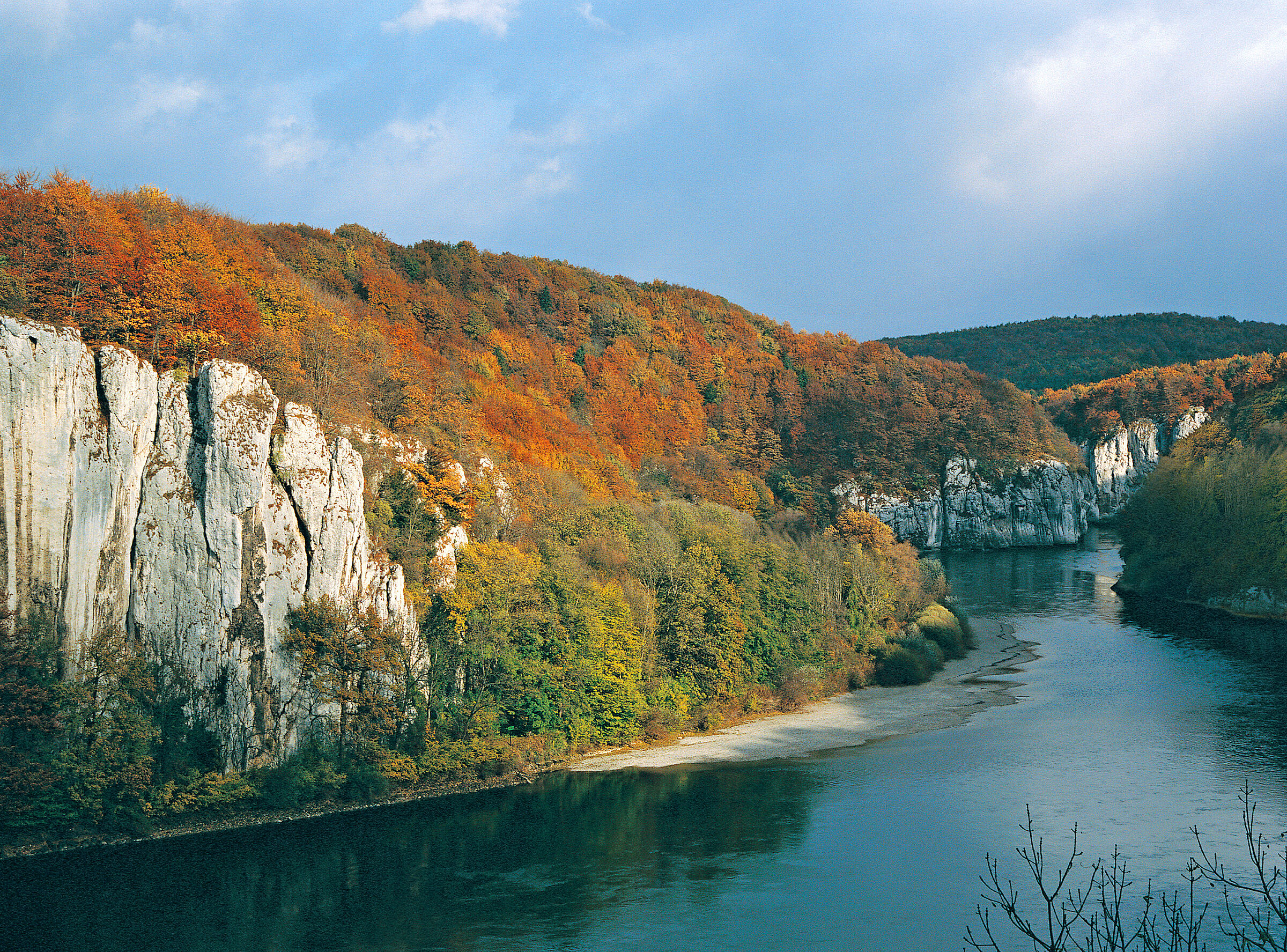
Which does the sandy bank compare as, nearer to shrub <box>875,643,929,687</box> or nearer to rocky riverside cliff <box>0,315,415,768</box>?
shrub <box>875,643,929,687</box>

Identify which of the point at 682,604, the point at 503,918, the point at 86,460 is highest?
the point at 86,460

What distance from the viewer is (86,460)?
3525 cm

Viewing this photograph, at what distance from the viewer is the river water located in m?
27.0

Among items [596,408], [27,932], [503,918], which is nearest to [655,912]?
[503,918]

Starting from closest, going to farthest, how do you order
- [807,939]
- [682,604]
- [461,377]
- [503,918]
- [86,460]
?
1. [807,939]
2. [503,918]
3. [86,460]
4. [682,604]
5. [461,377]

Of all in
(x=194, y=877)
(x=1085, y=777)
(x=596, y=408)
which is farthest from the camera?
(x=596, y=408)

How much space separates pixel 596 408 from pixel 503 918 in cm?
7663

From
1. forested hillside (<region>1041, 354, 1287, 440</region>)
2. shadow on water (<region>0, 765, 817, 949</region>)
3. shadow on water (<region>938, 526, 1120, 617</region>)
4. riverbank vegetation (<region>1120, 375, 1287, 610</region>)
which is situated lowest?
shadow on water (<region>0, 765, 817, 949</region>)

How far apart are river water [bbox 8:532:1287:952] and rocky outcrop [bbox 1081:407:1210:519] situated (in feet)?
448

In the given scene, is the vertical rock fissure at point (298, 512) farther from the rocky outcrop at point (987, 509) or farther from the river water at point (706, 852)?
the rocky outcrop at point (987, 509)

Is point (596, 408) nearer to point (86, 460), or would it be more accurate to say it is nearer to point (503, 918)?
point (86, 460)

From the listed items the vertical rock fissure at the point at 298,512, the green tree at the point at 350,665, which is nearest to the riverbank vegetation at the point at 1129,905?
the green tree at the point at 350,665

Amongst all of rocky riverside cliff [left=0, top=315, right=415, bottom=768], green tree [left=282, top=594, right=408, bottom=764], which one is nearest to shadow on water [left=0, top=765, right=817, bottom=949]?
green tree [left=282, top=594, right=408, bottom=764]

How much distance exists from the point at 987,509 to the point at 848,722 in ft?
331
